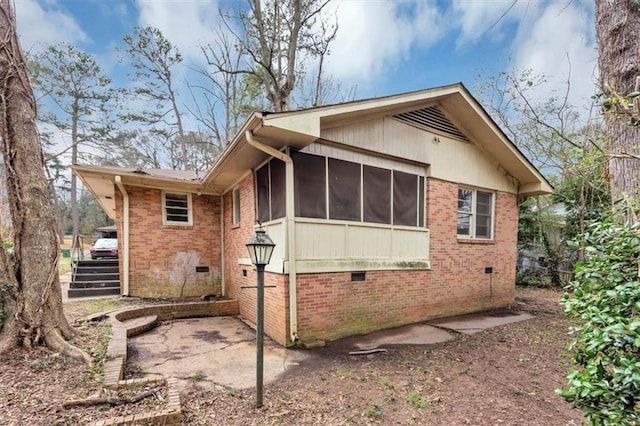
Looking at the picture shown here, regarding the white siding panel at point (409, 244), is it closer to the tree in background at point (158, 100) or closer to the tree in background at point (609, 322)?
the tree in background at point (609, 322)

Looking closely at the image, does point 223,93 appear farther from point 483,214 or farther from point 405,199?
point 483,214

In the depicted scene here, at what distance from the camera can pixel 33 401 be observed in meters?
2.86

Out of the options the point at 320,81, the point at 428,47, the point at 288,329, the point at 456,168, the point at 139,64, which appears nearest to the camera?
the point at 288,329

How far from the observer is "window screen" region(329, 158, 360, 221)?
5.68m

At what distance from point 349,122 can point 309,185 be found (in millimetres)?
1564

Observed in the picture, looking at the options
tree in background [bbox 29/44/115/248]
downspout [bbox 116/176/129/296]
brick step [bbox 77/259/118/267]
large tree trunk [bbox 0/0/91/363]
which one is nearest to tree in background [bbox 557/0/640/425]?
large tree trunk [bbox 0/0/91/363]

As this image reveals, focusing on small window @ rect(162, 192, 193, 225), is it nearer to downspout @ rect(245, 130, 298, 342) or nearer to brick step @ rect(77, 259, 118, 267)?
brick step @ rect(77, 259, 118, 267)

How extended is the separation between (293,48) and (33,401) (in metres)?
12.1

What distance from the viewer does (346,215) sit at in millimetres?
5809

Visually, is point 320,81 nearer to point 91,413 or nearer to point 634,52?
point 634,52

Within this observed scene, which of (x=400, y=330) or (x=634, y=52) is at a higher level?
(x=634, y=52)

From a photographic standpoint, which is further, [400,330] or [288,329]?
[400,330]

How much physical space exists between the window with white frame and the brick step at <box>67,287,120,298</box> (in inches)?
405

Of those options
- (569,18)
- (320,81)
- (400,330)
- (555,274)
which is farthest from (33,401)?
(555,274)
